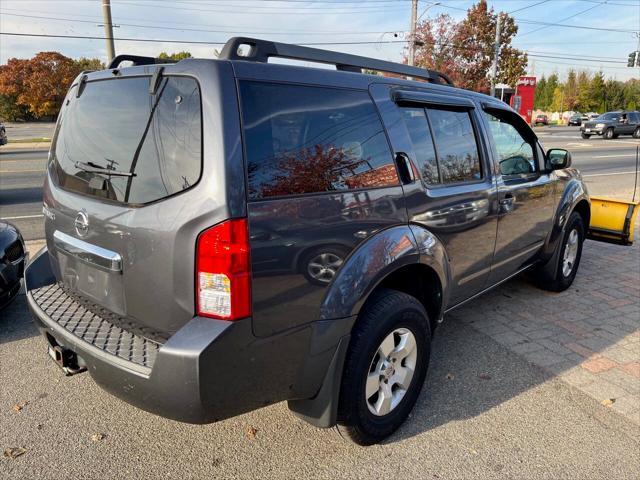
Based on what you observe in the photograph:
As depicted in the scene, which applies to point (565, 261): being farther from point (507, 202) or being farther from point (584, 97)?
point (584, 97)

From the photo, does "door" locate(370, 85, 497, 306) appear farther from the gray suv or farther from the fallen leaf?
the fallen leaf

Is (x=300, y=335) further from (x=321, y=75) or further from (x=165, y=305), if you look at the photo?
(x=321, y=75)

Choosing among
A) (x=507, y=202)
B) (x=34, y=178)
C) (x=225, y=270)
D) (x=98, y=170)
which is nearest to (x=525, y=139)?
(x=507, y=202)

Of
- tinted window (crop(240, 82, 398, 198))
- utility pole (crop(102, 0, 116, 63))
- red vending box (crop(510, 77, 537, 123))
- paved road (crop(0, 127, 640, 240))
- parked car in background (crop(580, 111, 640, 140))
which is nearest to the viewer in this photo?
tinted window (crop(240, 82, 398, 198))

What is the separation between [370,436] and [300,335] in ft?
2.69

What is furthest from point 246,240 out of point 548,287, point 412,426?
point 548,287

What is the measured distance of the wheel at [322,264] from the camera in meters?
2.11

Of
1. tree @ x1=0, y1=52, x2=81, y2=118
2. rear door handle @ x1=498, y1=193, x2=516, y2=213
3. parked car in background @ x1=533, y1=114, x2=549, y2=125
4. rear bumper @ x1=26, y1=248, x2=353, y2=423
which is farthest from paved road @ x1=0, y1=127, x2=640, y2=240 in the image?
parked car in background @ x1=533, y1=114, x2=549, y2=125

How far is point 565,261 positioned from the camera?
4836mm

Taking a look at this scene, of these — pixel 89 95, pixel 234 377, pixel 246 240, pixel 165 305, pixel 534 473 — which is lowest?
pixel 534 473

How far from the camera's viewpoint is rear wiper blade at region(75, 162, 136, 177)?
85.7 inches

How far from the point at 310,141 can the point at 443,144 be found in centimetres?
123

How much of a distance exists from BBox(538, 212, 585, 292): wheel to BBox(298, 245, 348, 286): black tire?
3171 mm

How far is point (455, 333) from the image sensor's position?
397cm
